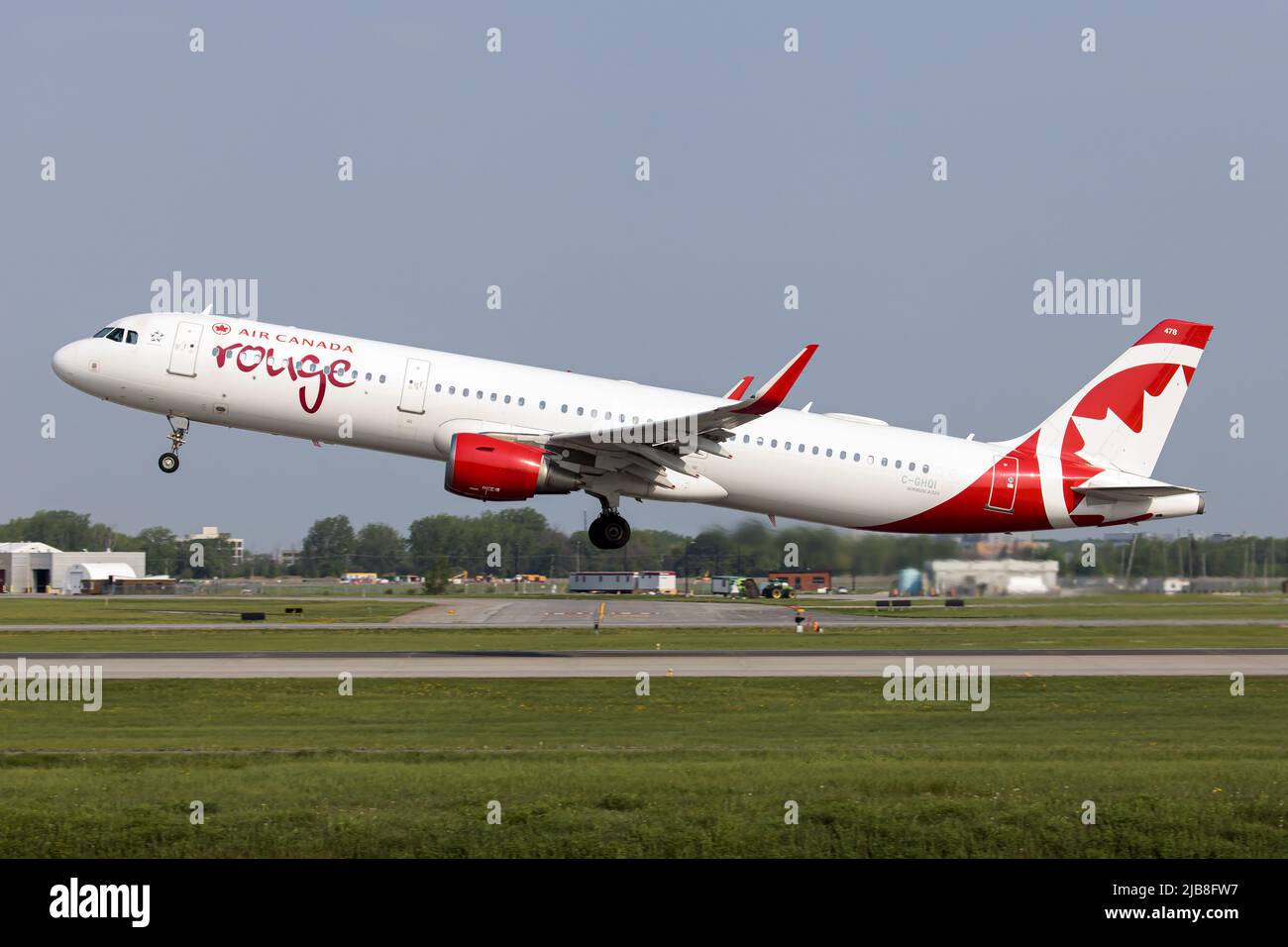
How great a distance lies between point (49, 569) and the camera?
12638 cm

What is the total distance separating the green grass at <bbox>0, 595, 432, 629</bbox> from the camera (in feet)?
213

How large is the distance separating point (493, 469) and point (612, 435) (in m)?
3.11

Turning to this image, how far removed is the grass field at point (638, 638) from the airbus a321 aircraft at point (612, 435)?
26.0 feet

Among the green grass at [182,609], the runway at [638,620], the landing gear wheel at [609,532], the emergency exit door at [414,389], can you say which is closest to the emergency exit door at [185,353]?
the emergency exit door at [414,389]

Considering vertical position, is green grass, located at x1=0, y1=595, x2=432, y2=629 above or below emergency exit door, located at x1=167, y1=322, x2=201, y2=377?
below

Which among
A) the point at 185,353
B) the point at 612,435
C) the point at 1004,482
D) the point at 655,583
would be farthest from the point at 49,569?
the point at 1004,482

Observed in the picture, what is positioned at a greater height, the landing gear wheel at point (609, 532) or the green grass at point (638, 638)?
the landing gear wheel at point (609, 532)

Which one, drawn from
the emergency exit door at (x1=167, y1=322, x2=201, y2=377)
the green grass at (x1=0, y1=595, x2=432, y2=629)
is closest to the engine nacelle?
the emergency exit door at (x1=167, y1=322, x2=201, y2=377)

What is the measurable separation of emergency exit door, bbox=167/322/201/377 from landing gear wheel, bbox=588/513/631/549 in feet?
36.4

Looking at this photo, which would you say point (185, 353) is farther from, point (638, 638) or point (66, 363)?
point (638, 638)

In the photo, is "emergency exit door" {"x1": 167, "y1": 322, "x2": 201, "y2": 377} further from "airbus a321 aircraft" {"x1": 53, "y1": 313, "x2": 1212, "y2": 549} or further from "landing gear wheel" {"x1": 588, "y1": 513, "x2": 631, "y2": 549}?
"landing gear wheel" {"x1": 588, "y1": 513, "x2": 631, "y2": 549}

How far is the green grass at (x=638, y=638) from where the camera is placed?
156 ft

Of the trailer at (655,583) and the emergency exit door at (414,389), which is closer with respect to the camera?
the emergency exit door at (414,389)

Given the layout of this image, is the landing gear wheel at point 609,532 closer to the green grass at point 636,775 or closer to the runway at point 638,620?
the green grass at point 636,775
